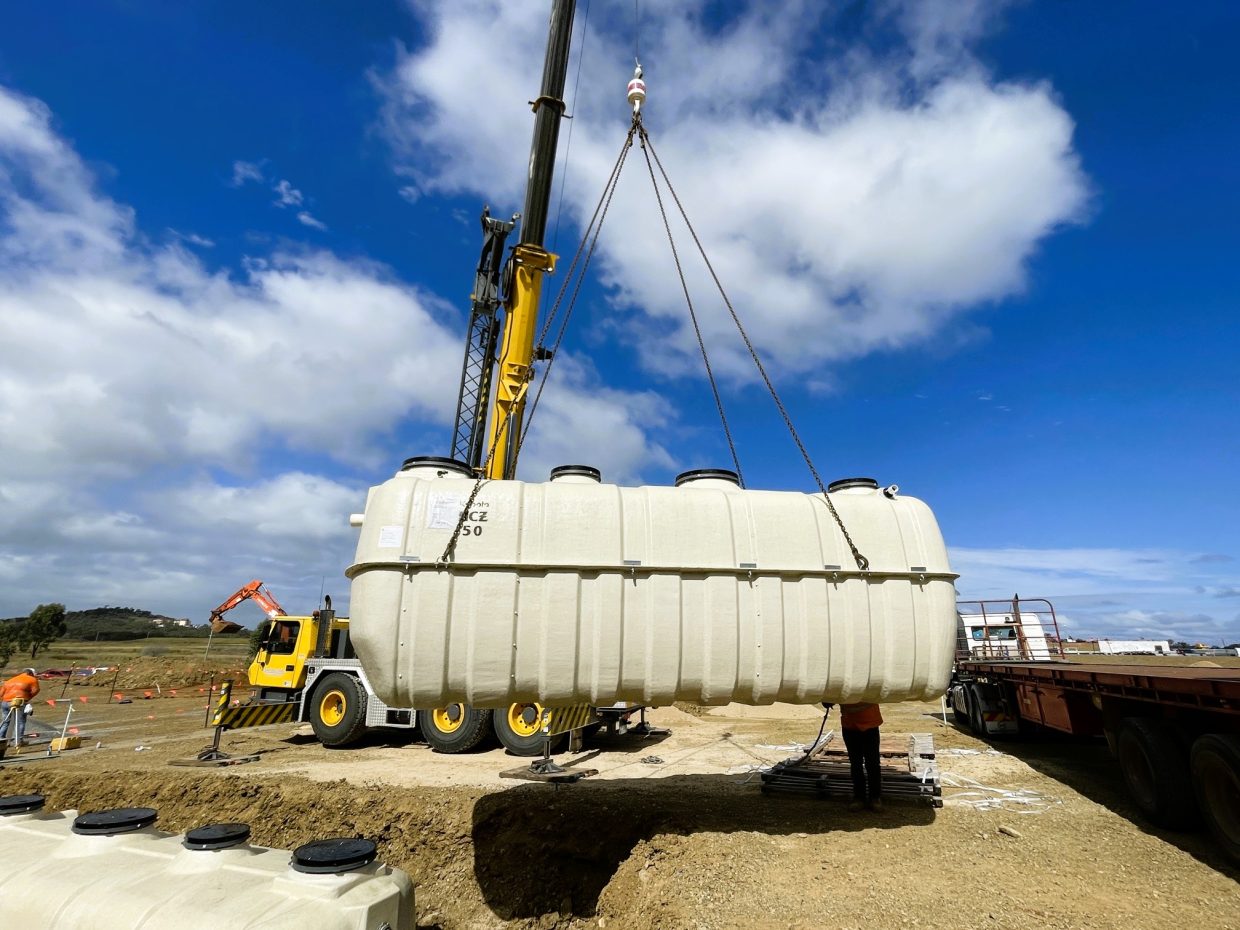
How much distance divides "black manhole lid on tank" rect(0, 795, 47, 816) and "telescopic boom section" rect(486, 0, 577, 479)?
6.20 m

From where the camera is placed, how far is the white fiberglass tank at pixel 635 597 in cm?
516

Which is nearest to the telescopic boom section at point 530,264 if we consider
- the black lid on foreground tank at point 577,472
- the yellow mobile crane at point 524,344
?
the yellow mobile crane at point 524,344

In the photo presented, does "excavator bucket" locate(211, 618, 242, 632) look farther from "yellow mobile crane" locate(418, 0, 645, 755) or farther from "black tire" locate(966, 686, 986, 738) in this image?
"black tire" locate(966, 686, 986, 738)

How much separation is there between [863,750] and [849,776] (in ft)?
4.34

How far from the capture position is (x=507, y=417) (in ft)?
33.7

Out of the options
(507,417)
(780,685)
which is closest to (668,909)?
(780,685)

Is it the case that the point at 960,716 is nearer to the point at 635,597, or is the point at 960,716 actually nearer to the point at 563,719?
the point at 563,719

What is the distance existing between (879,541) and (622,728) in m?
9.32

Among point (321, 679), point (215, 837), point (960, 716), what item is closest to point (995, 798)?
point (960, 716)

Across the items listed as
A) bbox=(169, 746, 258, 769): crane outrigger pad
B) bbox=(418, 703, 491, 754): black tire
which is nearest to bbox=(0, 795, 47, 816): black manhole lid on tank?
bbox=(169, 746, 258, 769): crane outrigger pad

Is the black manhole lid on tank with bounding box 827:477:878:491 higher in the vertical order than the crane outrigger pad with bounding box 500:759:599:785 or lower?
higher

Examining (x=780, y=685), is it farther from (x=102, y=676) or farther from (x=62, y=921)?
(x=102, y=676)

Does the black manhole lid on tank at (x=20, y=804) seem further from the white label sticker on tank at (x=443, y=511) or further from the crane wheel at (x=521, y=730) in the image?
the crane wheel at (x=521, y=730)

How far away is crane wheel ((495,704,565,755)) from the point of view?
11602 millimetres
